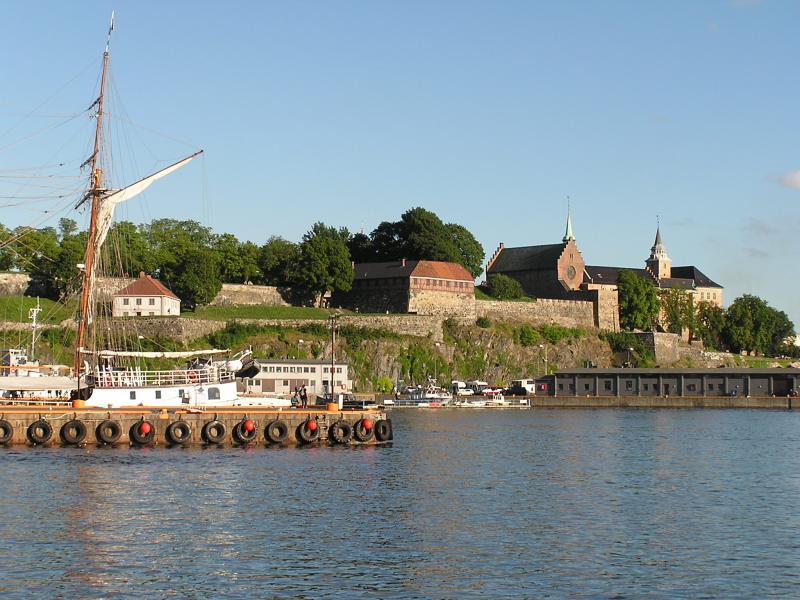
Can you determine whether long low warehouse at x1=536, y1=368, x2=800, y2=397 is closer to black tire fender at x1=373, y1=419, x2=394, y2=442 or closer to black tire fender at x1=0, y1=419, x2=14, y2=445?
black tire fender at x1=373, y1=419, x2=394, y2=442

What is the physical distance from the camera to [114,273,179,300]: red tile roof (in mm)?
135750

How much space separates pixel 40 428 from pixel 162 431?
255 inches

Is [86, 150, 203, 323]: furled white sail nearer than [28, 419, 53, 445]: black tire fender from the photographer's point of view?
No

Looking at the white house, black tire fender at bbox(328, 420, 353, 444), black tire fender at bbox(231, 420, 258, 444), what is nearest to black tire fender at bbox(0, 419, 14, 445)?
black tire fender at bbox(231, 420, 258, 444)

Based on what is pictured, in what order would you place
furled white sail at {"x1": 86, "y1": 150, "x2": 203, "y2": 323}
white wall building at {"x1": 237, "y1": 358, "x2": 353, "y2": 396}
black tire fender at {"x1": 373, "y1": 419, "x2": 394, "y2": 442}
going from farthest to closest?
white wall building at {"x1": 237, "y1": 358, "x2": 353, "y2": 396} < furled white sail at {"x1": 86, "y1": 150, "x2": 203, "y2": 323} < black tire fender at {"x1": 373, "y1": 419, "x2": 394, "y2": 442}

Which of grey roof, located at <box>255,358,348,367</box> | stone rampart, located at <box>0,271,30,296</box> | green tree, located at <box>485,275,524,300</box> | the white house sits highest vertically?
green tree, located at <box>485,275,524,300</box>

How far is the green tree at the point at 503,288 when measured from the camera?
560ft

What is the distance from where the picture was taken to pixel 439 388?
145 meters

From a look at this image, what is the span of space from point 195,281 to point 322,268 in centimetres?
1861

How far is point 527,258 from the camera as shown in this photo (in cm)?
18725

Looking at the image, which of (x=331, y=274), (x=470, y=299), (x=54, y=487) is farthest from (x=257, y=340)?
(x=54, y=487)

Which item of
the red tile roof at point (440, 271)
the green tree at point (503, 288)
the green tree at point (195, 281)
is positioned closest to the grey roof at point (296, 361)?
the green tree at point (195, 281)

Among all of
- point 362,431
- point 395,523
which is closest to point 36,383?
point 362,431

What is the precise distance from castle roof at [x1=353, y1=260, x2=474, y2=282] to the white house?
30494mm
